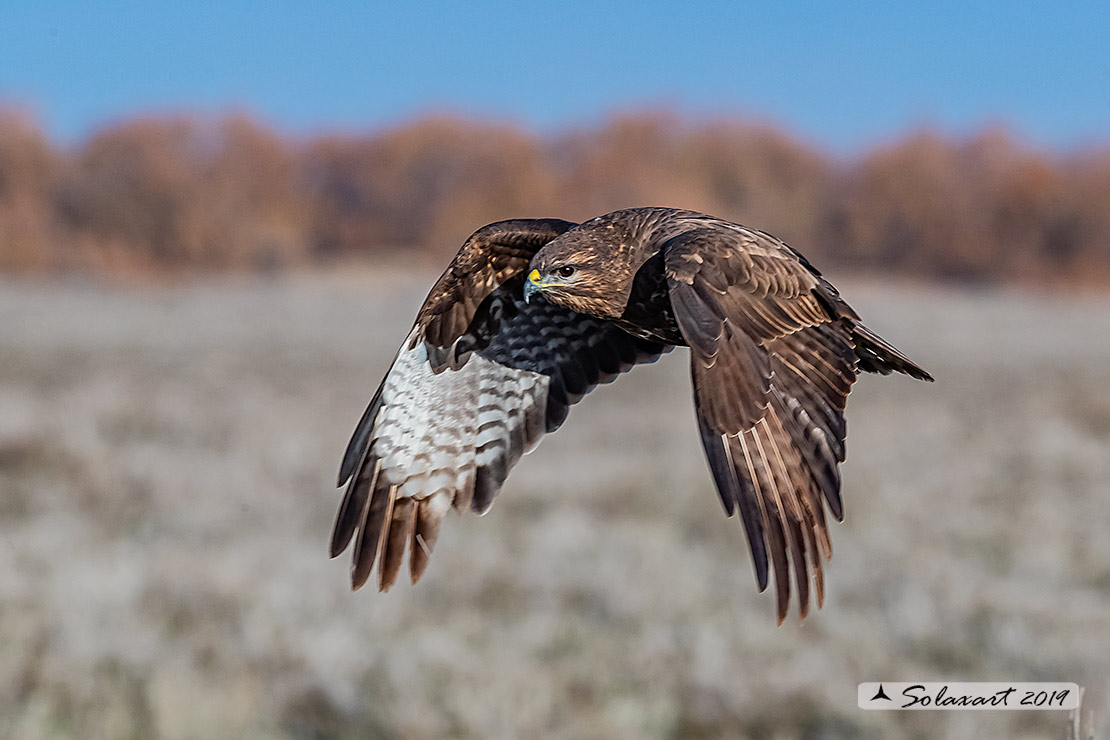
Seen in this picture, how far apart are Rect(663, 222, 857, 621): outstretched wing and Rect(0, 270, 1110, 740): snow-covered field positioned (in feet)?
2.20

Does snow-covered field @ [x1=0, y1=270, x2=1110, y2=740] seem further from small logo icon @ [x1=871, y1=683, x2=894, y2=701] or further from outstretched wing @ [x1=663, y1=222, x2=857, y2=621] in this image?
outstretched wing @ [x1=663, y1=222, x2=857, y2=621]

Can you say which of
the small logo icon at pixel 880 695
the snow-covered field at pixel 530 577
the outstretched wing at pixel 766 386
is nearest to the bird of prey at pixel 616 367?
the outstretched wing at pixel 766 386

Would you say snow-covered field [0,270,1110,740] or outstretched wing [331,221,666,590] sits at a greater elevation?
outstretched wing [331,221,666,590]

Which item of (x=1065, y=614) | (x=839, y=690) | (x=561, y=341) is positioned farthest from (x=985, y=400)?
(x=561, y=341)

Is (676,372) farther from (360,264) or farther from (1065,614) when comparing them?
(1065,614)

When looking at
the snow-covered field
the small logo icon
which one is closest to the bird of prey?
the small logo icon

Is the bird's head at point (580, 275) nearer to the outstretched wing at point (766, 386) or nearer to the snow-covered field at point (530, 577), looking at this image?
the outstretched wing at point (766, 386)

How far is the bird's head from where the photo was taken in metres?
2.32

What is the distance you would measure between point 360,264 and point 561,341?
2825 cm

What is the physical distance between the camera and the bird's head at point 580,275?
7.62 ft

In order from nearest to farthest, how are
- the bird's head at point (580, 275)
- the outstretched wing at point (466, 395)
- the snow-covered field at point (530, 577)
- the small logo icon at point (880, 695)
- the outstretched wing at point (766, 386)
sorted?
the outstretched wing at point (766, 386) → the small logo icon at point (880, 695) → the bird's head at point (580, 275) → the outstretched wing at point (466, 395) → the snow-covered field at point (530, 577)

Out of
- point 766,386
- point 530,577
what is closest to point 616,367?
point 766,386

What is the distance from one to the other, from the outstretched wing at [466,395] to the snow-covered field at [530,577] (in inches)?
38.3

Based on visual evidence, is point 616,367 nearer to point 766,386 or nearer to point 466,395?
point 466,395
